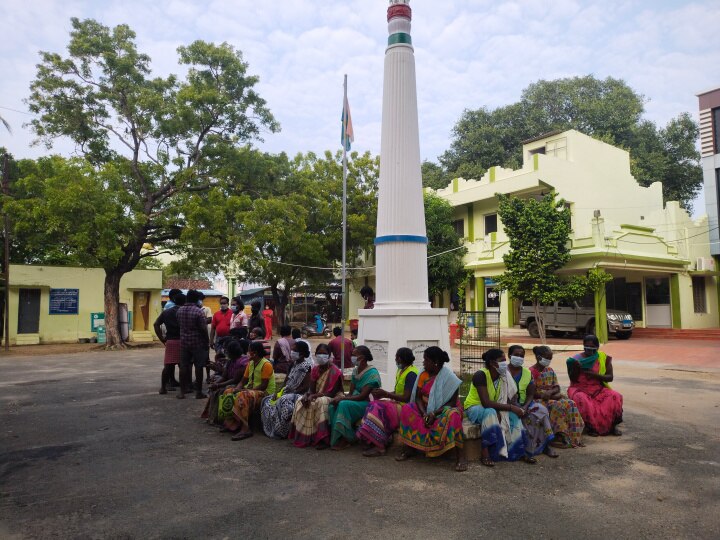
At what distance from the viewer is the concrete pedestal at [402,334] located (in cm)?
738

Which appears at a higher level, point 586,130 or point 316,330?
point 586,130

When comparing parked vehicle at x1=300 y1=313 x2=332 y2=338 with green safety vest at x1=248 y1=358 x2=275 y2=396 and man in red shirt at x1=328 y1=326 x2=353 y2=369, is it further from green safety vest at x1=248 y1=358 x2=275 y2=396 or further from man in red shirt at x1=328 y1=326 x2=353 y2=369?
green safety vest at x1=248 y1=358 x2=275 y2=396

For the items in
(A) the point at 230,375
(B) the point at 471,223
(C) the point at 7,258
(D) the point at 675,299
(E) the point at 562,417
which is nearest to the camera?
(E) the point at 562,417

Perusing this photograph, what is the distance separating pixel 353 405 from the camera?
541 centimetres

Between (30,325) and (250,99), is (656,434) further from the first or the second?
(30,325)

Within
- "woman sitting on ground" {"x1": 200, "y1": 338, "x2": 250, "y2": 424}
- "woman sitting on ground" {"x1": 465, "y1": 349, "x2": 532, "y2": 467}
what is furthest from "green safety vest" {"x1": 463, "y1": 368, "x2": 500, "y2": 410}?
"woman sitting on ground" {"x1": 200, "y1": 338, "x2": 250, "y2": 424}

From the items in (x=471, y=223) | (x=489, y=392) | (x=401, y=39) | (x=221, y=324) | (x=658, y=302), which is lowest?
(x=489, y=392)

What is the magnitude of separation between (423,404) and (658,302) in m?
20.2

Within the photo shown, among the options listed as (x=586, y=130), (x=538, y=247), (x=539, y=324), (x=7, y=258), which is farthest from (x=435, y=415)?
(x=586, y=130)

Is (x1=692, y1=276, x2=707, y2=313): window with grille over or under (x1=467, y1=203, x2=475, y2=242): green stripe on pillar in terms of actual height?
under

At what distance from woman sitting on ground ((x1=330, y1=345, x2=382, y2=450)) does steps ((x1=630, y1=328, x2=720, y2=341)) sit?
1724 cm

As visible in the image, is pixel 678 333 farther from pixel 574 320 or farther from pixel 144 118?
→ pixel 144 118

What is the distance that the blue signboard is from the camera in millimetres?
21508

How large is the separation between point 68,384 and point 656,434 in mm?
9906
